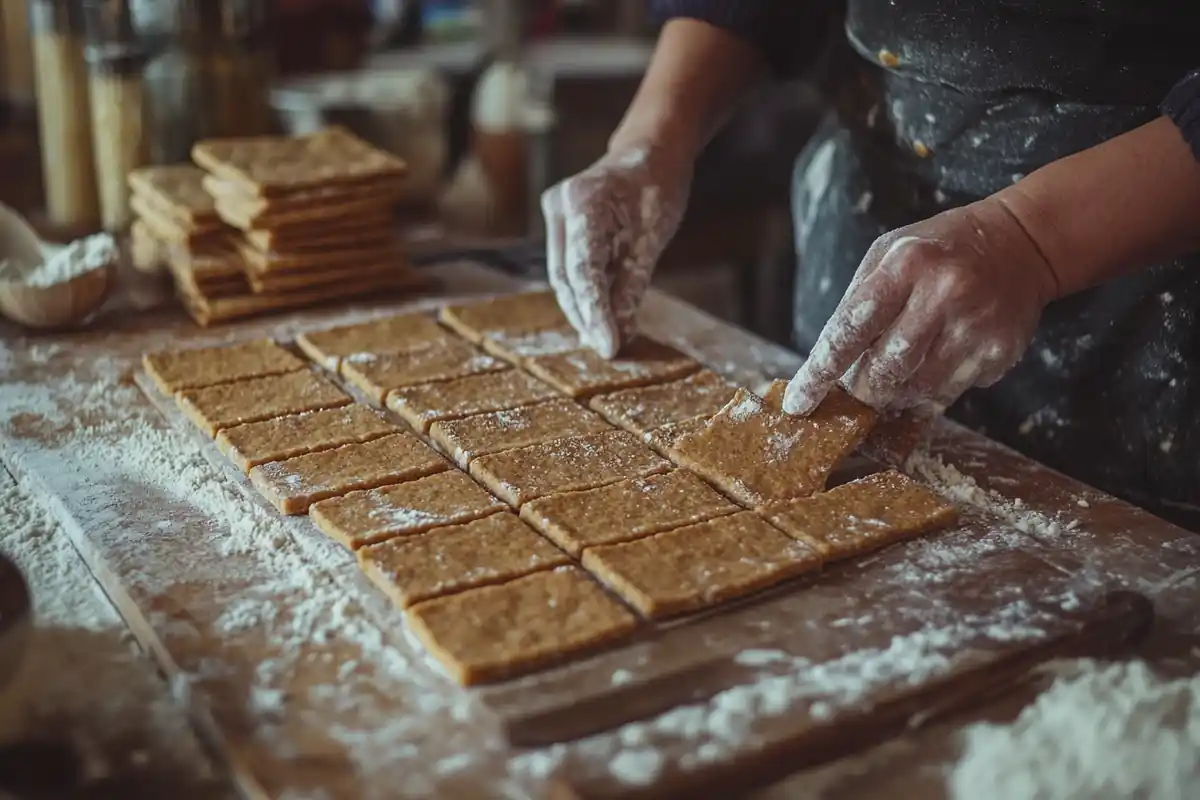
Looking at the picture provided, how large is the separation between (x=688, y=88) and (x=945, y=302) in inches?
40.9

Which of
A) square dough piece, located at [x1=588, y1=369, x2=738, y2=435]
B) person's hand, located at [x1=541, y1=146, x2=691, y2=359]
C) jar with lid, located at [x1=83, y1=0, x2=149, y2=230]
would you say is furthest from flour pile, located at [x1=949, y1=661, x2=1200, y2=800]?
jar with lid, located at [x1=83, y1=0, x2=149, y2=230]

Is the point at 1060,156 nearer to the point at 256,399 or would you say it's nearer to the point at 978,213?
the point at 978,213

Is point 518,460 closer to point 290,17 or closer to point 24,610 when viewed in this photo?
point 24,610

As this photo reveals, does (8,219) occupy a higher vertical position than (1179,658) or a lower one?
higher

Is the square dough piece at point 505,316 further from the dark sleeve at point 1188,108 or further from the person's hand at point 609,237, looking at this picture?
the dark sleeve at point 1188,108

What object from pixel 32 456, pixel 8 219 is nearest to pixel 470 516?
pixel 32 456

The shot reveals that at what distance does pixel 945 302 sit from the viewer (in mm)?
1738

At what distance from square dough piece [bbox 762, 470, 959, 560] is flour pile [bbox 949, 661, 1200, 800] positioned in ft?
1.12

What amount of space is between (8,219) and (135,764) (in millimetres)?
1711

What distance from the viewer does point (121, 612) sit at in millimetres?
1584

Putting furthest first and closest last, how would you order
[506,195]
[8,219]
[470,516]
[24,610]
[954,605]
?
[506,195] < [8,219] < [470,516] < [954,605] < [24,610]

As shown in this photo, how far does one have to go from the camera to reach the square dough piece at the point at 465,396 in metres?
2.08

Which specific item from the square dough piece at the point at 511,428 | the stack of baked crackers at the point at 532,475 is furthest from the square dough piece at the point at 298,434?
the square dough piece at the point at 511,428

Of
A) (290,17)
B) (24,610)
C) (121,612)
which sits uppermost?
(290,17)
